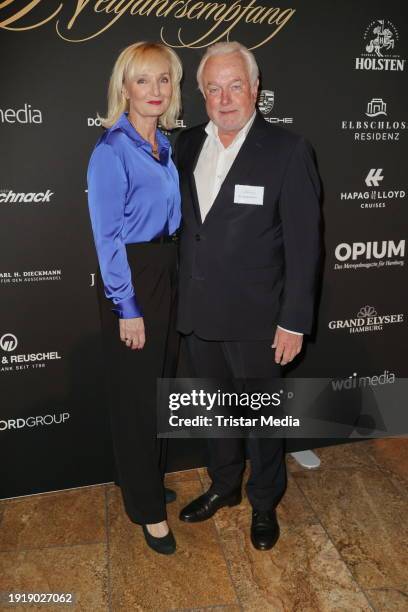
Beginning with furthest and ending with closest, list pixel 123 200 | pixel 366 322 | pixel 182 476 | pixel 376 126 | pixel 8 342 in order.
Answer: pixel 366 322 < pixel 182 476 < pixel 376 126 < pixel 8 342 < pixel 123 200

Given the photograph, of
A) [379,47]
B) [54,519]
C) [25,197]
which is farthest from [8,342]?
[379,47]

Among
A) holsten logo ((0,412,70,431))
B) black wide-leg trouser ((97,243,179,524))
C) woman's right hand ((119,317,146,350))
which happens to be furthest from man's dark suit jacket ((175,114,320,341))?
holsten logo ((0,412,70,431))

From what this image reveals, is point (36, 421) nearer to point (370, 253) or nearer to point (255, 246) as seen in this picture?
point (255, 246)

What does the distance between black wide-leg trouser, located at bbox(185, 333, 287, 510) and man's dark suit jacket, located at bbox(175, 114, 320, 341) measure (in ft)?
0.26

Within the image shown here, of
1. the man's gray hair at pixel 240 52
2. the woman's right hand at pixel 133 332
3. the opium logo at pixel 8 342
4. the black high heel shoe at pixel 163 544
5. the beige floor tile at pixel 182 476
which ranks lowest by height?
the beige floor tile at pixel 182 476

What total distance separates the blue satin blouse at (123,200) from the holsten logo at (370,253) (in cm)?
108

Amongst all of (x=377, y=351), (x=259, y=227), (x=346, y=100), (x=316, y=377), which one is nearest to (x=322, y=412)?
(x=316, y=377)

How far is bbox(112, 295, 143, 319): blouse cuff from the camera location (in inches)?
80.4

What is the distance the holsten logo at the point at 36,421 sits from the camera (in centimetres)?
256

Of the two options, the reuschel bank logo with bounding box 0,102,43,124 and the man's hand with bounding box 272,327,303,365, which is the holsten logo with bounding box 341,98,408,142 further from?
the reuschel bank logo with bounding box 0,102,43,124

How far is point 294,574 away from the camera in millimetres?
2168

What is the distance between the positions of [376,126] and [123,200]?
4.62 feet

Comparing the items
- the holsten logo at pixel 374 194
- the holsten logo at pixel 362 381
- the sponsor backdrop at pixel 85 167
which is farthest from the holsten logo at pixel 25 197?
the holsten logo at pixel 362 381

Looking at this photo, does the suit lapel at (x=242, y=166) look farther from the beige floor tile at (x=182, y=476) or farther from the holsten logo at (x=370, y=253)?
the beige floor tile at (x=182, y=476)
